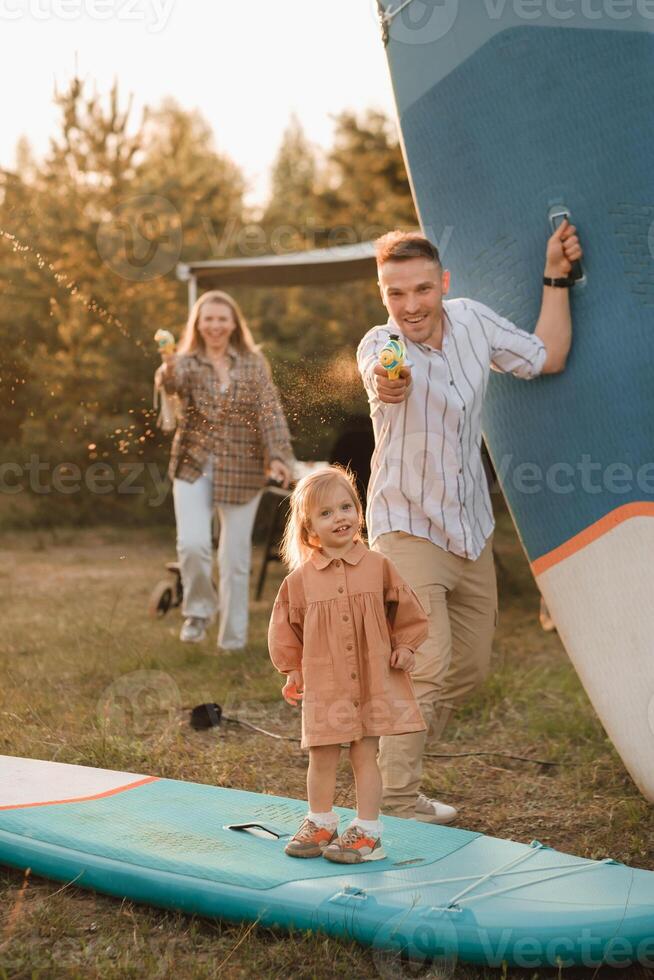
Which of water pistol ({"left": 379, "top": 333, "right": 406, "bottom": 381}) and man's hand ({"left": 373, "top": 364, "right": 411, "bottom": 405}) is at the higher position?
water pistol ({"left": 379, "top": 333, "right": 406, "bottom": 381})

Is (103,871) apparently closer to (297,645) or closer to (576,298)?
(297,645)

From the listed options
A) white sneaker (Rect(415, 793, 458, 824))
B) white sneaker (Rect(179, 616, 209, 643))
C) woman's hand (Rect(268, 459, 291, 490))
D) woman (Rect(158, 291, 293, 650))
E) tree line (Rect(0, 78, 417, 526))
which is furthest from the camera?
tree line (Rect(0, 78, 417, 526))

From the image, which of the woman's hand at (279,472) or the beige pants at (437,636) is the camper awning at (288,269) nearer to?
the woman's hand at (279,472)

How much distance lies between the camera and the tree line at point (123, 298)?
20.5 ft

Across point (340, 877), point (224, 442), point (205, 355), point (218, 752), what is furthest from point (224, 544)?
point (340, 877)

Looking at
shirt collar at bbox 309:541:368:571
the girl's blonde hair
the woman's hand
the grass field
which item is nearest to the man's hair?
the girl's blonde hair

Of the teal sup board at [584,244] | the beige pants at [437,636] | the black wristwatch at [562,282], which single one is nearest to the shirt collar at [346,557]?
the beige pants at [437,636]

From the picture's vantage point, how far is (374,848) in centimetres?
246

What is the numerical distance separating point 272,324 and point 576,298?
11424 mm

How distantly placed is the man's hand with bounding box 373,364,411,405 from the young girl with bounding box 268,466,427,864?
0.29 meters

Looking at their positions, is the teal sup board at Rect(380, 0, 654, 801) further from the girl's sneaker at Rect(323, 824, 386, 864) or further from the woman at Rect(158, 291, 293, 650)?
the woman at Rect(158, 291, 293, 650)

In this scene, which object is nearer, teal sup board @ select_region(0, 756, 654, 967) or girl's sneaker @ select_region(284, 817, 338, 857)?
teal sup board @ select_region(0, 756, 654, 967)

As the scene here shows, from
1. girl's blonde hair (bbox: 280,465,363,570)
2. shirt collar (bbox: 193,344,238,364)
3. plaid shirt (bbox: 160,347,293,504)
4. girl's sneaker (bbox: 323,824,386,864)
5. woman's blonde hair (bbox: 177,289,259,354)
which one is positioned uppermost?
woman's blonde hair (bbox: 177,289,259,354)

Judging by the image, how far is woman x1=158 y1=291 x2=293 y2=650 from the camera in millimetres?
5180
